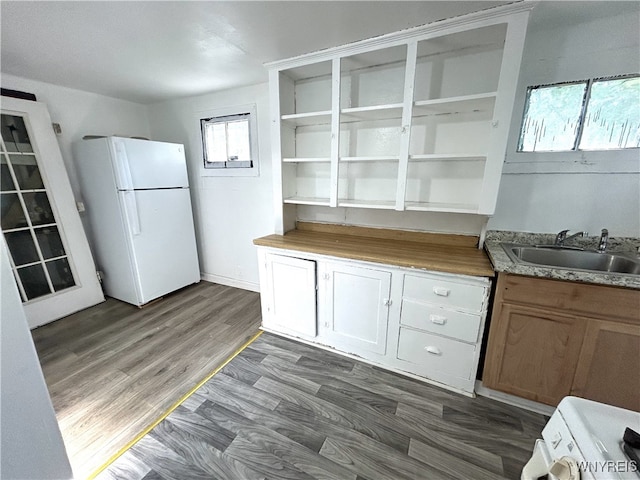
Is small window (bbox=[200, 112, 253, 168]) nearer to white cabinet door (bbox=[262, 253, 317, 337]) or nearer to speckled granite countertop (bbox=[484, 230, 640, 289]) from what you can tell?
white cabinet door (bbox=[262, 253, 317, 337])

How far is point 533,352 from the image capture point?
1488 millimetres

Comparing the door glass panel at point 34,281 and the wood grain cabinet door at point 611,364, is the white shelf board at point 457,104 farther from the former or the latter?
the door glass panel at point 34,281

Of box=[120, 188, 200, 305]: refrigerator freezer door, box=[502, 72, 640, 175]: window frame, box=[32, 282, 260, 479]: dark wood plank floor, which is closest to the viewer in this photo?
box=[32, 282, 260, 479]: dark wood plank floor

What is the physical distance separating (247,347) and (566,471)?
204cm

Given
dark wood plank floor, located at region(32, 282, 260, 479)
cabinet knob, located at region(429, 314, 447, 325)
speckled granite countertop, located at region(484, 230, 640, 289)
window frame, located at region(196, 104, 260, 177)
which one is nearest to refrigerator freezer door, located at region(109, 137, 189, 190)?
window frame, located at region(196, 104, 260, 177)

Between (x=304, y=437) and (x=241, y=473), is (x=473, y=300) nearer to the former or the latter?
(x=304, y=437)

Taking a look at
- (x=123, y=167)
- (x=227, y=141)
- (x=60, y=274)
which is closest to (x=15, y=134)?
(x=123, y=167)

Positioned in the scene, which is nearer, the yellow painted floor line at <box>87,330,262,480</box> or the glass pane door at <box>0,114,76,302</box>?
the yellow painted floor line at <box>87,330,262,480</box>

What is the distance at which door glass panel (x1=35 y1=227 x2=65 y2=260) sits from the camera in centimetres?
253

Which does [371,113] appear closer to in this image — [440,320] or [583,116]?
[583,116]

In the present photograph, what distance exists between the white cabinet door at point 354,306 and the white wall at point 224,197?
1252mm

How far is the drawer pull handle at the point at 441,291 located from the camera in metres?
1.64

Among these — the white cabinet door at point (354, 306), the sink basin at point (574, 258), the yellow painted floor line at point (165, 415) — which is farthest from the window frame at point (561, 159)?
the yellow painted floor line at point (165, 415)

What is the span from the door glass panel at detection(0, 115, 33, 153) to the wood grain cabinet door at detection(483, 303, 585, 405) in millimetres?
4087
